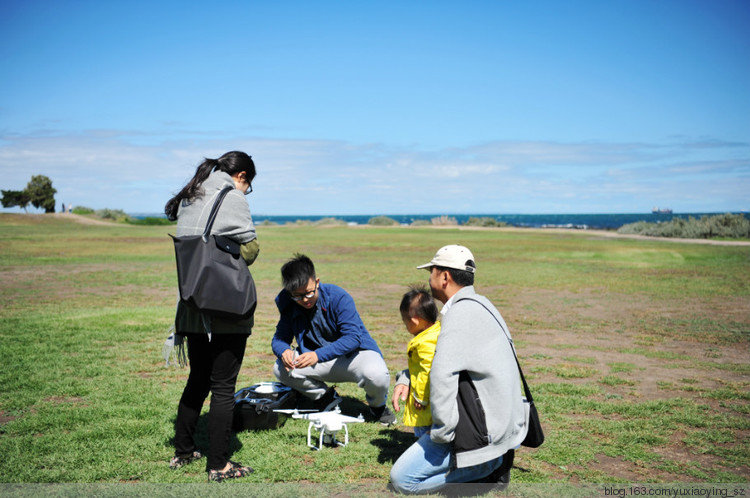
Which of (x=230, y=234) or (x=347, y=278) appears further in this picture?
(x=347, y=278)

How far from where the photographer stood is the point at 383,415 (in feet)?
16.9

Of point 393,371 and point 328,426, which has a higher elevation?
point 328,426

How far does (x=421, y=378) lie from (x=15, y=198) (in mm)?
79245

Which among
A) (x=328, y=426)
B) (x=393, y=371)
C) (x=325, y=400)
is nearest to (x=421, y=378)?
(x=328, y=426)

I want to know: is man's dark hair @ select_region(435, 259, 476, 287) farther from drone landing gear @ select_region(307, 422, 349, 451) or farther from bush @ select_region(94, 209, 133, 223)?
bush @ select_region(94, 209, 133, 223)

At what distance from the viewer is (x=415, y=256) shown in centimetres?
2430

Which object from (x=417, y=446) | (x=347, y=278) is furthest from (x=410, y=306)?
(x=347, y=278)

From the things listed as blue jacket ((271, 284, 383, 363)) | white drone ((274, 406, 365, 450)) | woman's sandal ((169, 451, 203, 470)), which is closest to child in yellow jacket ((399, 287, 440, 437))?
white drone ((274, 406, 365, 450))

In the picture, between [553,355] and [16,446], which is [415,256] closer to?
[553,355]

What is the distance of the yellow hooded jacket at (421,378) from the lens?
382 cm

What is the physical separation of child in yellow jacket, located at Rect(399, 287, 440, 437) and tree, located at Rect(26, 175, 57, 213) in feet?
255

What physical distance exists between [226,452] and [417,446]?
1.36 meters

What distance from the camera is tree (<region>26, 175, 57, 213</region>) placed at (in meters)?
69.2

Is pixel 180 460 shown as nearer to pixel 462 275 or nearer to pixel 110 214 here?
pixel 462 275
